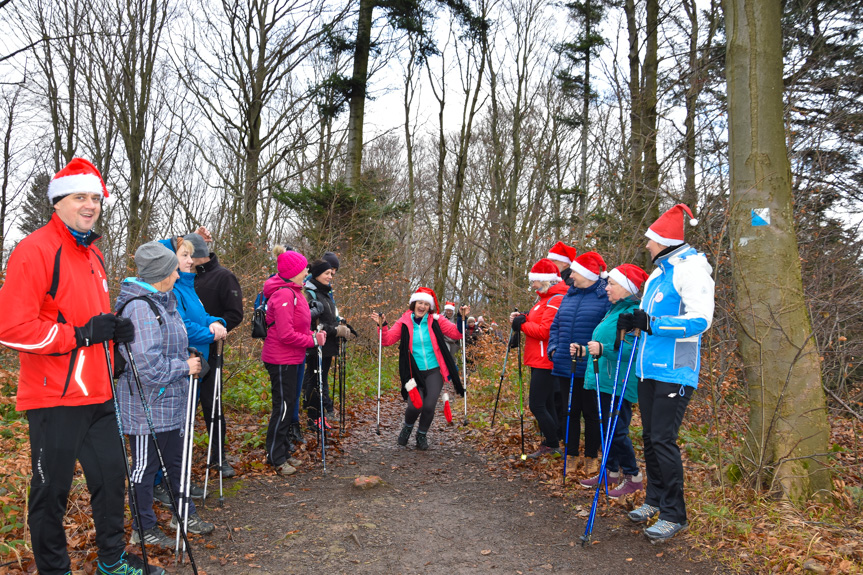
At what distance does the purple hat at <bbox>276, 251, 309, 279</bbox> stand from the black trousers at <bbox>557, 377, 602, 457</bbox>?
308 cm

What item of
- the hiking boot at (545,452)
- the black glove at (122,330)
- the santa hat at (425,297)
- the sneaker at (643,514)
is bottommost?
the hiking boot at (545,452)

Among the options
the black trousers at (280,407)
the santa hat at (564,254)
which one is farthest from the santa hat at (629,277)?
the black trousers at (280,407)

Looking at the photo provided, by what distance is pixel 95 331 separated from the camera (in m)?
Result: 3.06

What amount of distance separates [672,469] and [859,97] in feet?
25.2

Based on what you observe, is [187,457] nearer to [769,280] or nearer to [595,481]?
[595,481]

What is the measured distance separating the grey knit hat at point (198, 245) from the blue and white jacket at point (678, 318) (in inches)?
166

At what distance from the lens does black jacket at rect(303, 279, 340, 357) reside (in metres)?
6.91

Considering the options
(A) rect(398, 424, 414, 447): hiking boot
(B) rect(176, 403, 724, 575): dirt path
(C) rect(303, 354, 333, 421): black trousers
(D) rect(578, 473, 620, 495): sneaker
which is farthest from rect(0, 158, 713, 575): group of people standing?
(C) rect(303, 354, 333, 421): black trousers

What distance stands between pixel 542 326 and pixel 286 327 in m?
2.81

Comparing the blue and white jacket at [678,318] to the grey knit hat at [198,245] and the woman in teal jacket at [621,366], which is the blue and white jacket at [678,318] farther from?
the grey knit hat at [198,245]

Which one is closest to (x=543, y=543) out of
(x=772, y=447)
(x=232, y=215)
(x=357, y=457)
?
(x=772, y=447)

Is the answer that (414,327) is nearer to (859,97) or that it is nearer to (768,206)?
(768,206)

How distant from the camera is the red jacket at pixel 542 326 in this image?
6191 mm

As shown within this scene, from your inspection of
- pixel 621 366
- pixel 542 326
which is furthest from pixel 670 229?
pixel 542 326
